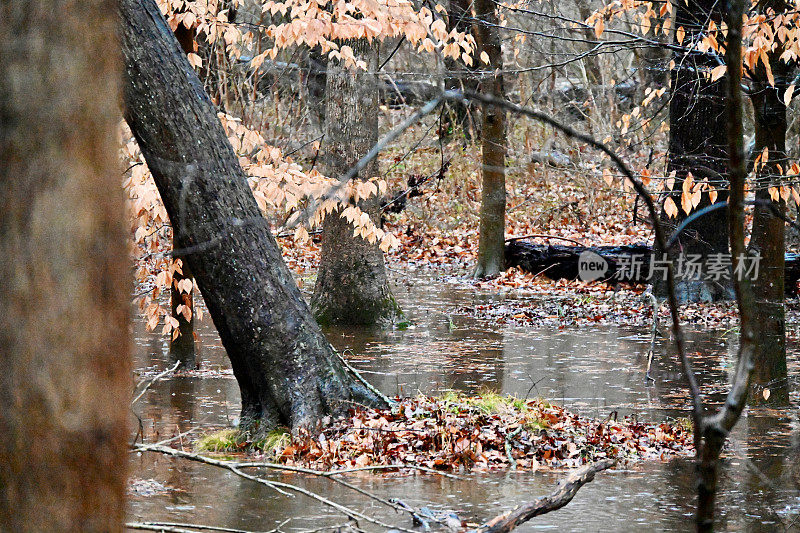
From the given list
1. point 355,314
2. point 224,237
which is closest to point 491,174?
point 355,314

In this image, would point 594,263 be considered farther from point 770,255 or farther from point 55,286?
point 55,286

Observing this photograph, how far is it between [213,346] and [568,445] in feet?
22.1

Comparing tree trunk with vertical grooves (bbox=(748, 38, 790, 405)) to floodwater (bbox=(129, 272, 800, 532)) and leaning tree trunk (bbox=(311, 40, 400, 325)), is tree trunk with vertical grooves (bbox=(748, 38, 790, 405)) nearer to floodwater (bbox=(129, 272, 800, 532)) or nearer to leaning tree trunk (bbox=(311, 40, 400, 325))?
floodwater (bbox=(129, 272, 800, 532))

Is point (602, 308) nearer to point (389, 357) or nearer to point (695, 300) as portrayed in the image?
point (695, 300)

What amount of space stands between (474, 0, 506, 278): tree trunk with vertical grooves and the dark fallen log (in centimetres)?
82

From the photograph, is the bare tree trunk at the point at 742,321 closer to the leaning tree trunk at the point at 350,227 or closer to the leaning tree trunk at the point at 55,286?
the leaning tree trunk at the point at 55,286

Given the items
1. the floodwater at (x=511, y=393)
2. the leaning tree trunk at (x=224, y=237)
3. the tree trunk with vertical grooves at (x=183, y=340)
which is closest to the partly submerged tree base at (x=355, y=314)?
the floodwater at (x=511, y=393)

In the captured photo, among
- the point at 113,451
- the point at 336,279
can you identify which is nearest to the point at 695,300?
the point at 336,279

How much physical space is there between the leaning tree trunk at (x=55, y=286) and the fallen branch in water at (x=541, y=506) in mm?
2176

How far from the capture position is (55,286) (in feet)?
5.88

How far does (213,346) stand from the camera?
40.1 ft

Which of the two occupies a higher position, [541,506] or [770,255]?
[770,255]

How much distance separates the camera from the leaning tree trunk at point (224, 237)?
20.6 feet

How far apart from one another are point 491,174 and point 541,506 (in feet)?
45.8
